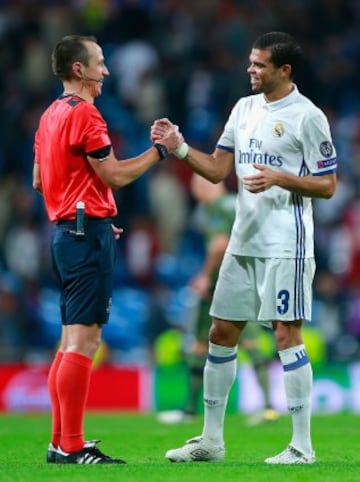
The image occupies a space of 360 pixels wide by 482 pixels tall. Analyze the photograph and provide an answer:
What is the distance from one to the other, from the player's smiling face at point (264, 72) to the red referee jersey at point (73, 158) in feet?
2.96

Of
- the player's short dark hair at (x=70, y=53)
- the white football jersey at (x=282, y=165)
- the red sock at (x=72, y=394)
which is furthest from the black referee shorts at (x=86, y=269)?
the player's short dark hair at (x=70, y=53)

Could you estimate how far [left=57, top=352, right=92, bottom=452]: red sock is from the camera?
24.6 ft

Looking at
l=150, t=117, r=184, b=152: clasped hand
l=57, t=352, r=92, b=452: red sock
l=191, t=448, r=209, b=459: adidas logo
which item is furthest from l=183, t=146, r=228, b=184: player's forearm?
l=191, t=448, r=209, b=459: adidas logo

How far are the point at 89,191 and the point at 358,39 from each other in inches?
474

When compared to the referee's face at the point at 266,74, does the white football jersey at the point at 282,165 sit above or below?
below

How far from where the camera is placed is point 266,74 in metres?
7.69

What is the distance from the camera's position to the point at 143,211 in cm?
1741

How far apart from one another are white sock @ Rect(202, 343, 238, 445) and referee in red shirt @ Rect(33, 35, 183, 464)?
563 mm

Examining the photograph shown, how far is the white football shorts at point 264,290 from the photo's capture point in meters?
7.54

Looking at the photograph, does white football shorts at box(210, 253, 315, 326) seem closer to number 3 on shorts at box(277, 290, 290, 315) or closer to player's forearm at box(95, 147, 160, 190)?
number 3 on shorts at box(277, 290, 290, 315)

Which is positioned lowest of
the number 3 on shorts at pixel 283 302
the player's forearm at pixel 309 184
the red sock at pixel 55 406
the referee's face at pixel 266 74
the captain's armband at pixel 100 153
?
the red sock at pixel 55 406

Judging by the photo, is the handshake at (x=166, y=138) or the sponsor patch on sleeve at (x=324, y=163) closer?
the sponsor patch on sleeve at (x=324, y=163)

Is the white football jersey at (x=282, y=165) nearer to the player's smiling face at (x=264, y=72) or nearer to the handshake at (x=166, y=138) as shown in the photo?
the player's smiling face at (x=264, y=72)

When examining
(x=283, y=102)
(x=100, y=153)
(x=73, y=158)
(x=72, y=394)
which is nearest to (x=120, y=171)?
(x=100, y=153)
